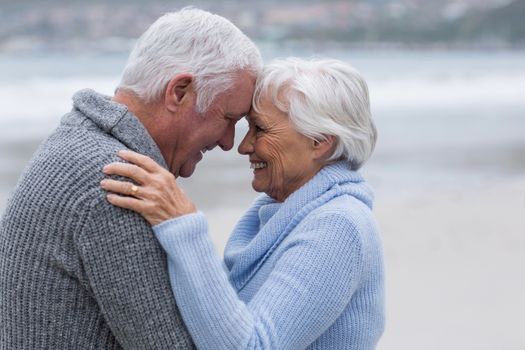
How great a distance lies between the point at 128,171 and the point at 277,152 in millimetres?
614

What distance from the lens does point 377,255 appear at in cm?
243

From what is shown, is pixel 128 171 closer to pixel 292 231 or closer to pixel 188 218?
pixel 188 218

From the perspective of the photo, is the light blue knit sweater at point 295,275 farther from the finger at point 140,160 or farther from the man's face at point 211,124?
the man's face at point 211,124

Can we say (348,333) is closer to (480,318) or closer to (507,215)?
(480,318)

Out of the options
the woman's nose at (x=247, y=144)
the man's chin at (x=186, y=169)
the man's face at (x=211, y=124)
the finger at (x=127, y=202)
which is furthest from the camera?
the woman's nose at (x=247, y=144)

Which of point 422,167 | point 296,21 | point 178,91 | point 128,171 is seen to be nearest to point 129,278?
point 128,171

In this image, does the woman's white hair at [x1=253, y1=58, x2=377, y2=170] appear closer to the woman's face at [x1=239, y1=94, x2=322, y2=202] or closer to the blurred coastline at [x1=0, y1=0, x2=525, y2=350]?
the woman's face at [x1=239, y1=94, x2=322, y2=202]

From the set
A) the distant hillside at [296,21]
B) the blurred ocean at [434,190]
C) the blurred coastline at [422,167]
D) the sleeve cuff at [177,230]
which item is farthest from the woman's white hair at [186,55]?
the distant hillside at [296,21]

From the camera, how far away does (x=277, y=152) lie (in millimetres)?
2590

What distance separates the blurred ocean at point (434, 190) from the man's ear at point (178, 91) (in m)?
0.80

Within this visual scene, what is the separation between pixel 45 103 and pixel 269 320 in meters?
15.4

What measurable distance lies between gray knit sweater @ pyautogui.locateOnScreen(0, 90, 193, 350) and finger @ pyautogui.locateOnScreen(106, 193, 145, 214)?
0.01 m

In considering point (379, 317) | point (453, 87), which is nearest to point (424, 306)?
point (379, 317)

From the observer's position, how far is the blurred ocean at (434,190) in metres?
5.69
